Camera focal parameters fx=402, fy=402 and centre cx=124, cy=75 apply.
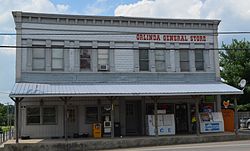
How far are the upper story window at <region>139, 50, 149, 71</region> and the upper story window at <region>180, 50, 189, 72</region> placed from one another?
2553 mm

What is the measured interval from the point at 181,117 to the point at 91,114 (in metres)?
6.42

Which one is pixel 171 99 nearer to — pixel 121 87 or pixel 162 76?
pixel 162 76

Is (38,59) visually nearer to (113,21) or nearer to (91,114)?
(91,114)

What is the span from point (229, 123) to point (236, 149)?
37.7ft

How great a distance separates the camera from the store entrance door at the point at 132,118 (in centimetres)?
2711

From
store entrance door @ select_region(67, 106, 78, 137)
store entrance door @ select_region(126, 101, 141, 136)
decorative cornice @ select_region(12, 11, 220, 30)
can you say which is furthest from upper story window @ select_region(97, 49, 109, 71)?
store entrance door @ select_region(67, 106, 78, 137)

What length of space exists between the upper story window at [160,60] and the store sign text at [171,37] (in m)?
0.92

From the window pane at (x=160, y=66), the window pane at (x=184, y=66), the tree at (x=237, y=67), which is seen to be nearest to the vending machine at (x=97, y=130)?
the window pane at (x=160, y=66)

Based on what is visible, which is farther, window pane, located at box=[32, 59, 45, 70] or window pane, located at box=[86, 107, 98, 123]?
window pane, located at box=[86, 107, 98, 123]

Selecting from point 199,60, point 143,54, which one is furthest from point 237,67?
point 143,54

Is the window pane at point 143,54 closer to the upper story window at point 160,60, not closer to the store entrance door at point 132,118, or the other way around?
the upper story window at point 160,60

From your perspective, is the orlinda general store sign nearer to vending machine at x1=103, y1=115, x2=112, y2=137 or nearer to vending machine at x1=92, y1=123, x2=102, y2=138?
vending machine at x1=103, y1=115, x2=112, y2=137

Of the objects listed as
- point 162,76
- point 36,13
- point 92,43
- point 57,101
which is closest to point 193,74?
point 162,76

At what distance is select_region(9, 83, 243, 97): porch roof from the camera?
22.4m
